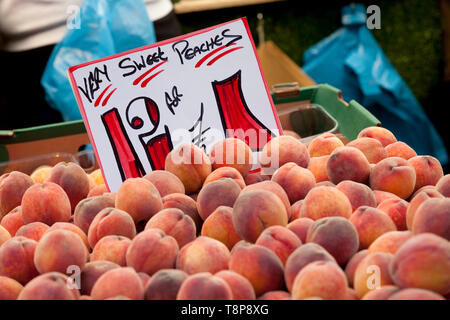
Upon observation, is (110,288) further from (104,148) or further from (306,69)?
(306,69)

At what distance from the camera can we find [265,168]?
35.9 inches

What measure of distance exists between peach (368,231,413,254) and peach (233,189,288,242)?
13 centimetres

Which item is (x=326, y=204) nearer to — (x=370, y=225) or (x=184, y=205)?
(x=370, y=225)

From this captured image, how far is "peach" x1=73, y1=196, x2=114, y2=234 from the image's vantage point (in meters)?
0.76

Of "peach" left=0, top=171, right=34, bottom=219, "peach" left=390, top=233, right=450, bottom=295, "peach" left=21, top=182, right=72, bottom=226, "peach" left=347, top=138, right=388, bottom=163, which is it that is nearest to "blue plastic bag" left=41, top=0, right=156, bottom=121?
"peach" left=0, top=171, right=34, bottom=219

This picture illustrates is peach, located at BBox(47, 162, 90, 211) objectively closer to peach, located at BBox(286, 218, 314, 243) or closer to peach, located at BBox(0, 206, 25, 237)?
peach, located at BBox(0, 206, 25, 237)

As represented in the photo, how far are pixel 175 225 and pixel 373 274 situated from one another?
0.85ft

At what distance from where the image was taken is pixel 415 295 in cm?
49

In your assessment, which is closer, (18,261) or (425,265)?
(425,265)

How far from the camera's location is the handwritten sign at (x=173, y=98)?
102cm

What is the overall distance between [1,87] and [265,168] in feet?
4.65

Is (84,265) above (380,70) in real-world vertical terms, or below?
below

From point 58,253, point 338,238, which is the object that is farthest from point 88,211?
point 338,238
